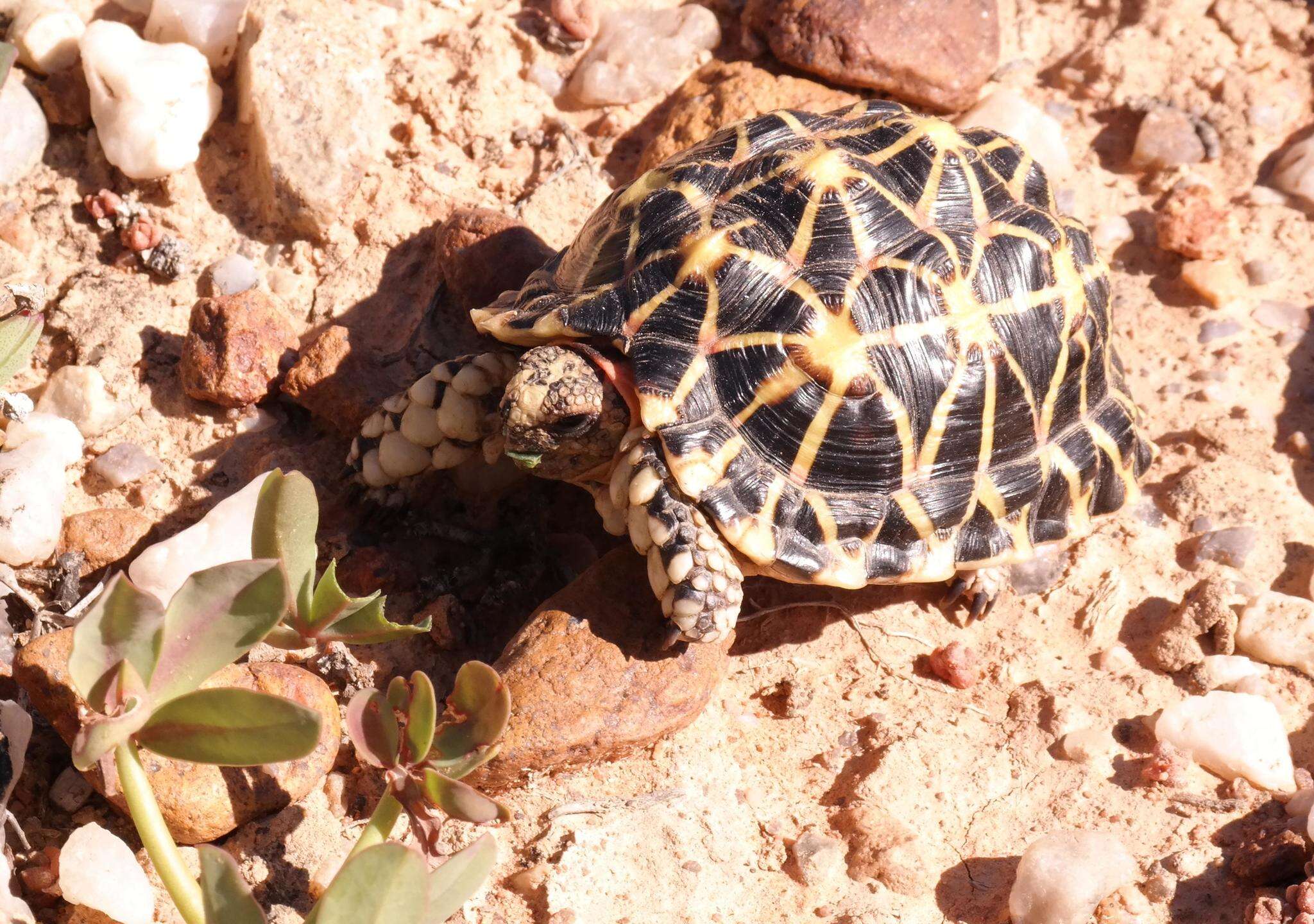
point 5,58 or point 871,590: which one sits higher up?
point 5,58

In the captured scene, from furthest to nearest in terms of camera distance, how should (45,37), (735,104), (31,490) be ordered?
(735,104) < (45,37) < (31,490)

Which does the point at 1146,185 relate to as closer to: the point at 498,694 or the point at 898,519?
the point at 898,519

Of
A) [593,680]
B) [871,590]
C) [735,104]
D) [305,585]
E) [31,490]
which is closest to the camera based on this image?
[305,585]

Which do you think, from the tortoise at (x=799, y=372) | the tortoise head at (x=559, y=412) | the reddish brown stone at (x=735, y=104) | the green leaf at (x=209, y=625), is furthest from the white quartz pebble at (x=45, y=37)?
the green leaf at (x=209, y=625)

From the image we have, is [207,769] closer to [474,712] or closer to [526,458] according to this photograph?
[474,712]

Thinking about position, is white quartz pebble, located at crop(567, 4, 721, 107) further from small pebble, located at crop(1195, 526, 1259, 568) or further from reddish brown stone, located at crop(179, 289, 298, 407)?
small pebble, located at crop(1195, 526, 1259, 568)

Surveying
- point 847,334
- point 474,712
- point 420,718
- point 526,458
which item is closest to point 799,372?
point 847,334

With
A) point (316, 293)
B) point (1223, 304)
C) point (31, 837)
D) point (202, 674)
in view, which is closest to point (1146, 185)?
point (1223, 304)

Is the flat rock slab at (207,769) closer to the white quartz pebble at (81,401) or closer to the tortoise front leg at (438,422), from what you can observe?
the tortoise front leg at (438,422)
